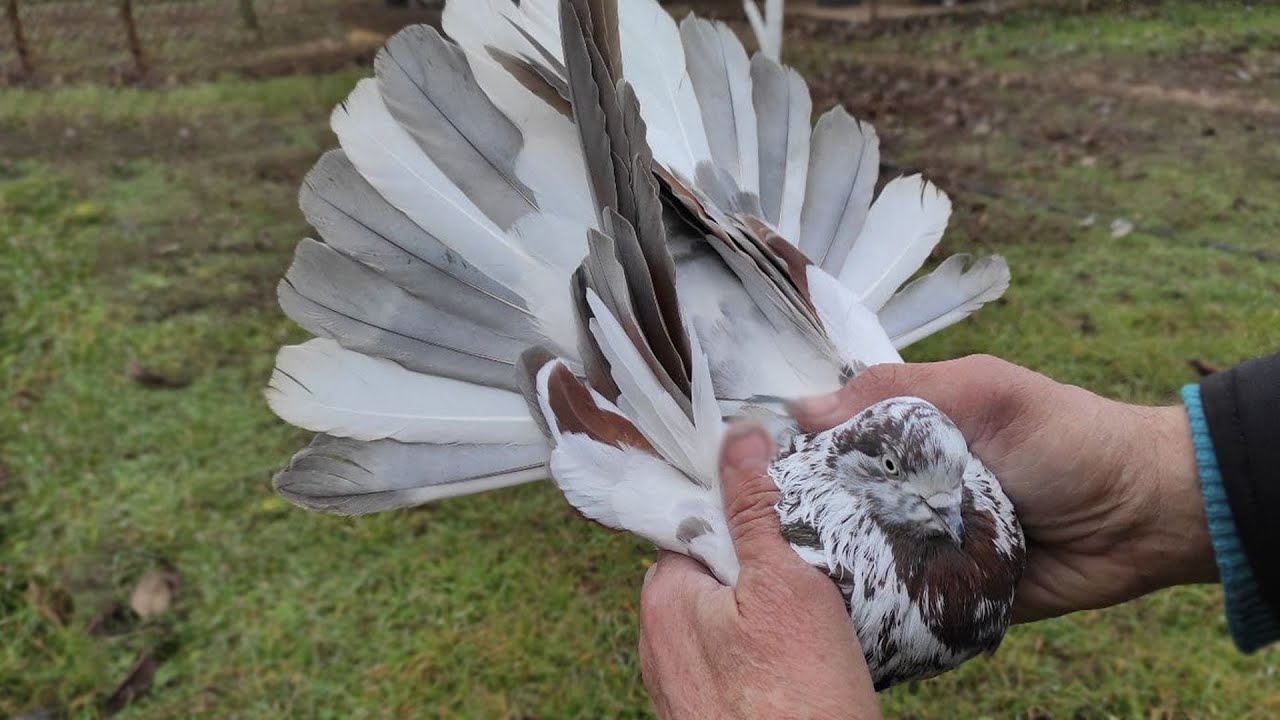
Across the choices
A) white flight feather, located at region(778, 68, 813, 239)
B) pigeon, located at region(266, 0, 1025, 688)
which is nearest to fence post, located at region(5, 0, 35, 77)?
pigeon, located at region(266, 0, 1025, 688)

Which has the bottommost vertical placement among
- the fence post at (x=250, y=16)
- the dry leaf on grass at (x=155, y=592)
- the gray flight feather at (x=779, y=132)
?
the fence post at (x=250, y=16)

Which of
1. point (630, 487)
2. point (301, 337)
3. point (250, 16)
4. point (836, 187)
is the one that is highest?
point (836, 187)

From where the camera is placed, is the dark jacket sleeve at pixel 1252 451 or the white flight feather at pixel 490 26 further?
the white flight feather at pixel 490 26

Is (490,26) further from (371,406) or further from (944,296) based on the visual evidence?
(944,296)

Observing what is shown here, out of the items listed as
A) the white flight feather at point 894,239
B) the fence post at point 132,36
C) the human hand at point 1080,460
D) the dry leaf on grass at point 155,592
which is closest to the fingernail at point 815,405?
the human hand at point 1080,460

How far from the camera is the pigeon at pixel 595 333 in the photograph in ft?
4.82

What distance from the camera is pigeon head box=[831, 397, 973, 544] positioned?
1446 millimetres

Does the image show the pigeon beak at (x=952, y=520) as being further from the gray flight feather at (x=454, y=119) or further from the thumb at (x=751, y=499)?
the gray flight feather at (x=454, y=119)

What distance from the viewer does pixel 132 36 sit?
7.38m

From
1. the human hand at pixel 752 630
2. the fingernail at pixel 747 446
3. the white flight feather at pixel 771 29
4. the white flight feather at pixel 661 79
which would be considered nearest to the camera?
the human hand at pixel 752 630

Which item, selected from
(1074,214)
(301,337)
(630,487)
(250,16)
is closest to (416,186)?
(630,487)

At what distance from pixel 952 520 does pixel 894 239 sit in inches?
32.5

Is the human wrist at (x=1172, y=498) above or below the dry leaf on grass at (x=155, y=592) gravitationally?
above

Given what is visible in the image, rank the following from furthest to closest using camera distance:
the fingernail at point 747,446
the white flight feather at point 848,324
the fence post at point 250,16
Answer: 1. the fence post at point 250,16
2. the white flight feather at point 848,324
3. the fingernail at point 747,446
